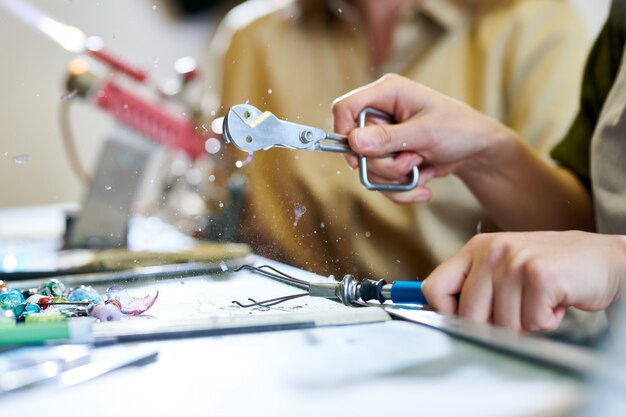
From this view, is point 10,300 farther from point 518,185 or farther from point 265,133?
point 518,185

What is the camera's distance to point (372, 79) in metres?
0.64

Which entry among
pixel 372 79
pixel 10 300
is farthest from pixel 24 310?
pixel 372 79

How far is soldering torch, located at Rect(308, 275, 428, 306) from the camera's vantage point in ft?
1.24

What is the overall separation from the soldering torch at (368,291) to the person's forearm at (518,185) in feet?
0.68

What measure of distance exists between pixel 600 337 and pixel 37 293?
386 mm

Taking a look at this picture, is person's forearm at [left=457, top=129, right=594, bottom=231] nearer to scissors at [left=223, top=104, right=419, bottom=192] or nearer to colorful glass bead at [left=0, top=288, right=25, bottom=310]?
scissors at [left=223, top=104, right=419, bottom=192]

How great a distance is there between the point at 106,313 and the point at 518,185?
1.30 feet

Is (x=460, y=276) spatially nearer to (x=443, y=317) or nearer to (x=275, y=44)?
(x=443, y=317)

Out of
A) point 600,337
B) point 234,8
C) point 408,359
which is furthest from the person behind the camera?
point 234,8

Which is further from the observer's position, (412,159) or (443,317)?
(412,159)

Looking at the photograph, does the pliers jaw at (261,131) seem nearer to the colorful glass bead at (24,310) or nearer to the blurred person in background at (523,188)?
the blurred person in background at (523,188)

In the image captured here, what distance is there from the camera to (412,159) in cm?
54

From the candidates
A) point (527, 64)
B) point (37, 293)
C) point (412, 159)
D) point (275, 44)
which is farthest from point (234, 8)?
point (37, 293)

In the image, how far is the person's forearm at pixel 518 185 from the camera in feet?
1.85
